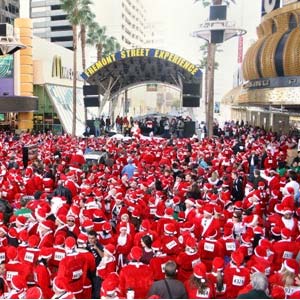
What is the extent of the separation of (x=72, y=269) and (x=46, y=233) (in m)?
1.42

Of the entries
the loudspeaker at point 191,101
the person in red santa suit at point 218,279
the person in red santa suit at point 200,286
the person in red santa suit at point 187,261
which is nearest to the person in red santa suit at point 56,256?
the person in red santa suit at point 187,261

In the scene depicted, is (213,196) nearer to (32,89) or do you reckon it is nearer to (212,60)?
(212,60)

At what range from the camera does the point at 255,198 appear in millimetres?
10055

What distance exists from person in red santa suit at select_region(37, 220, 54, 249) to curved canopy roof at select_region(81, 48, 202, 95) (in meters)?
26.8

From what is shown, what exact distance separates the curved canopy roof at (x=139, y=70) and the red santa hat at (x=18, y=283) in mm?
28780

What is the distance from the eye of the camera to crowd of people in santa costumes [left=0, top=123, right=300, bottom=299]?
19.0 ft

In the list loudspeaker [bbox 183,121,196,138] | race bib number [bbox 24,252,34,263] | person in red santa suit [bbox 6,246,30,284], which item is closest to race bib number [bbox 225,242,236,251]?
race bib number [bbox 24,252,34,263]

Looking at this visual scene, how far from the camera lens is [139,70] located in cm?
3969

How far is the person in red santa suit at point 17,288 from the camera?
533 centimetres

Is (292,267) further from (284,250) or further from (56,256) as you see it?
(56,256)

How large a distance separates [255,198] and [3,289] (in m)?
5.92

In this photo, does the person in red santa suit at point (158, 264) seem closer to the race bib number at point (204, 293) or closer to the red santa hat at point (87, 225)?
the race bib number at point (204, 293)

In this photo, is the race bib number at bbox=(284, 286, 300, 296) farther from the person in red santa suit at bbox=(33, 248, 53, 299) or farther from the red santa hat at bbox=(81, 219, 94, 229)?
the red santa hat at bbox=(81, 219, 94, 229)

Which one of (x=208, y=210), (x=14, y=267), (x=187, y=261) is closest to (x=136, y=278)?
(x=187, y=261)
